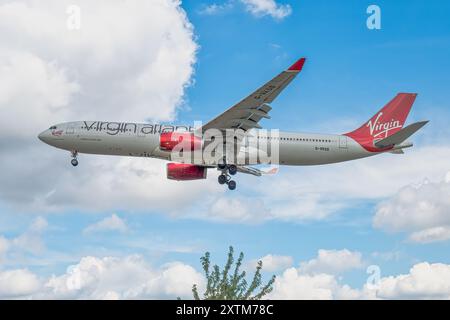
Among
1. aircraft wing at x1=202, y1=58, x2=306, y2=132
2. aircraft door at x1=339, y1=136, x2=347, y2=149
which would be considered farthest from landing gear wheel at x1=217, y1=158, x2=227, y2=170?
aircraft door at x1=339, y1=136, x2=347, y2=149

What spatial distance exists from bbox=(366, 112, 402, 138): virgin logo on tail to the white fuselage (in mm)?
3744

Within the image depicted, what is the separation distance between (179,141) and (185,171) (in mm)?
5033

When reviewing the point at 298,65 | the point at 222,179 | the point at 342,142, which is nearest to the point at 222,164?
the point at 222,179

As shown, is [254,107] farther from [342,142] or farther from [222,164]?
[342,142]

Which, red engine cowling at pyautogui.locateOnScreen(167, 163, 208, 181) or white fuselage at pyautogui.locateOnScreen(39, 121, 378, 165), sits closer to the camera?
white fuselage at pyautogui.locateOnScreen(39, 121, 378, 165)

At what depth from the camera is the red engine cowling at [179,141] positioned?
43.7 meters

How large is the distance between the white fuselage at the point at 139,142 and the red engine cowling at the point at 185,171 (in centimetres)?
261

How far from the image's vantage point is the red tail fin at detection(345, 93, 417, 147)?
51.2 meters

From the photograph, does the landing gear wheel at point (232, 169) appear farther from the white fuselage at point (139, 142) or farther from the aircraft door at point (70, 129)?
the aircraft door at point (70, 129)

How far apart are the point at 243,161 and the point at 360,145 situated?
1036 centimetres

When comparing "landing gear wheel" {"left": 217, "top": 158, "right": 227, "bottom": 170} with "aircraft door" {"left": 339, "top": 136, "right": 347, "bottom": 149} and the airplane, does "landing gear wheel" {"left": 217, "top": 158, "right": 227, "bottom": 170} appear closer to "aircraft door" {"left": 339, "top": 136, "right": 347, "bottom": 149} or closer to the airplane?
the airplane
